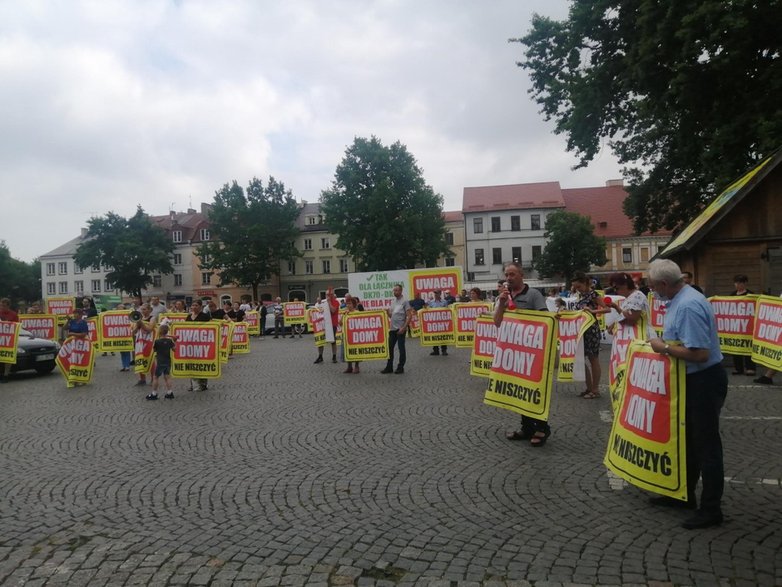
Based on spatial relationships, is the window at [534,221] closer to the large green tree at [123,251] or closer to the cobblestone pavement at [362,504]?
the large green tree at [123,251]

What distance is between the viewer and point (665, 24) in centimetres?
2006

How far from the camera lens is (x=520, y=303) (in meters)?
7.63

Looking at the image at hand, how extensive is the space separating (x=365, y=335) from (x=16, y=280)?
113m

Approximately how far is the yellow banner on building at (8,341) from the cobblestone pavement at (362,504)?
7735 millimetres

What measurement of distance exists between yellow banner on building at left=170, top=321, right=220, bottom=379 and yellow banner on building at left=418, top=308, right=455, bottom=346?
23.4 feet

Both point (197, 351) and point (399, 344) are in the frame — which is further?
point (399, 344)

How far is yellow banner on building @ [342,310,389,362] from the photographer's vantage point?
50.5ft

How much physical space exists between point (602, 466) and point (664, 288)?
2138 mm

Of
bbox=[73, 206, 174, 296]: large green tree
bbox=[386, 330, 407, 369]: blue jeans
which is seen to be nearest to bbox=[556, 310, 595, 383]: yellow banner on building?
bbox=[386, 330, 407, 369]: blue jeans

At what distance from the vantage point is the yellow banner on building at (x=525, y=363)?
23.2 ft

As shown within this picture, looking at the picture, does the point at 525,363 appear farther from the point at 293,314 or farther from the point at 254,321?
the point at 254,321

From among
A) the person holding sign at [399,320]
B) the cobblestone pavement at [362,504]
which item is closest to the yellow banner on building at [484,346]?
the person holding sign at [399,320]

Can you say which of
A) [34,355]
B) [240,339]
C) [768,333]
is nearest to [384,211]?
[240,339]

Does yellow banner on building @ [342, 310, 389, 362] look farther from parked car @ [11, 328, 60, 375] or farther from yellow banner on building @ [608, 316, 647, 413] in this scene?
parked car @ [11, 328, 60, 375]
